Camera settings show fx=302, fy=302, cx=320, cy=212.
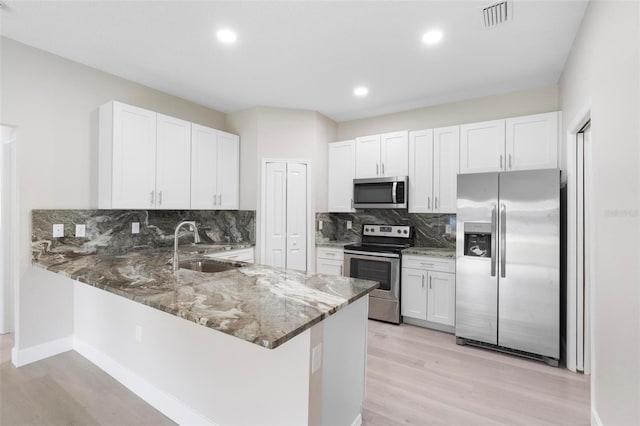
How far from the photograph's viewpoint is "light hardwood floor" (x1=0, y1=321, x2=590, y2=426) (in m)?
1.99

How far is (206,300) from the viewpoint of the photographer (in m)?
1.54

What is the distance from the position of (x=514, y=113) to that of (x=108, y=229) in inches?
185

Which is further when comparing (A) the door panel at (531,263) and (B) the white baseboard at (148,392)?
(A) the door panel at (531,263)

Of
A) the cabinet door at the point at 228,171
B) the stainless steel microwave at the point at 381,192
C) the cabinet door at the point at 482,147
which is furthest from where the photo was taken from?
the cabinet door at the point at 228,171

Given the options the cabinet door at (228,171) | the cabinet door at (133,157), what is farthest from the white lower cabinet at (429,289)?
the cabinet door at (133,157)

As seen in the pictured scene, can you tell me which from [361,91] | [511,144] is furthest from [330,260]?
[511,144]

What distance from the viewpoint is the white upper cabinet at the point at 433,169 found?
365 cm

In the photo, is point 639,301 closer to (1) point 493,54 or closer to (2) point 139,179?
(1) point 493,54

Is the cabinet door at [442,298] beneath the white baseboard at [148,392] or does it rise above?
above

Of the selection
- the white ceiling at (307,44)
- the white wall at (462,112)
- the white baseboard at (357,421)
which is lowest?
the white baseboard at (357,421)

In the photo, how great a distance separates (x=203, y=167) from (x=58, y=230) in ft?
5.20

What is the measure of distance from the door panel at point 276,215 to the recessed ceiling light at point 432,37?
2330 mm

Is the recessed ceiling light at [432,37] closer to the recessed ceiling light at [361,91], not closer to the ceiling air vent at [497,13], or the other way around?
the ceiling air vent at [497,13]

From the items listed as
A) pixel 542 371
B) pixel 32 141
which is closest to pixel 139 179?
pixel 32 141
